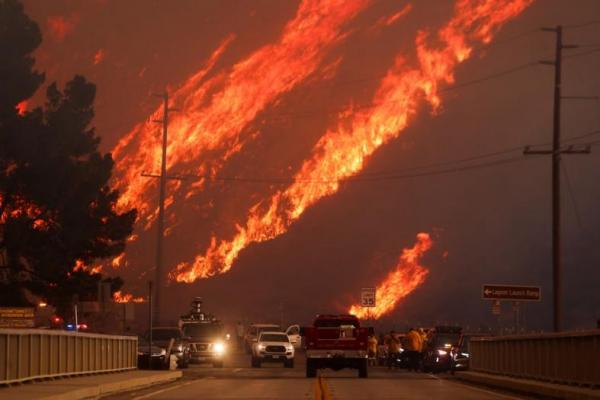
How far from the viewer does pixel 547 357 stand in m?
34.5

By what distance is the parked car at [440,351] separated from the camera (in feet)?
186

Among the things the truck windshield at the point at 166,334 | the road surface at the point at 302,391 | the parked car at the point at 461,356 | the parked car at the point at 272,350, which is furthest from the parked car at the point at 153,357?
the road surface at the point at 302,391

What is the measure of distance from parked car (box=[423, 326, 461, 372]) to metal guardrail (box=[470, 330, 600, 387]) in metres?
8.67

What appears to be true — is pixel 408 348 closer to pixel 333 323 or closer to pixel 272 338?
pixel 272 338

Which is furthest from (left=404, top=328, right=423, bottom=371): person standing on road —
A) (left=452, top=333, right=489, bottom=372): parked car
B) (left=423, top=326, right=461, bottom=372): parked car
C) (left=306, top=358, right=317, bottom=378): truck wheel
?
(left=306, top=358, right=317, bottom=378): truck wheel

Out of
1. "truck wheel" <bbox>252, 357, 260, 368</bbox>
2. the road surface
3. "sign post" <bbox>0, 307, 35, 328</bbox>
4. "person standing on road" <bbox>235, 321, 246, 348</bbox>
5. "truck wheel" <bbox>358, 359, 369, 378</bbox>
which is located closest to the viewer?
the road surface

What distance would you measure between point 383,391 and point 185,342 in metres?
28.5

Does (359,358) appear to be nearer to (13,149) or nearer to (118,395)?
(118,395)

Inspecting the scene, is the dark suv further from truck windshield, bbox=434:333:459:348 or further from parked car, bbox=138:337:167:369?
truck windshield, bbox=434:333:459:348

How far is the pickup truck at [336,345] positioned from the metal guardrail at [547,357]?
492cm

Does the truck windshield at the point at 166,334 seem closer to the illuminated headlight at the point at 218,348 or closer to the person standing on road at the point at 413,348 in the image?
the illuminated headlight at the point at 218,348

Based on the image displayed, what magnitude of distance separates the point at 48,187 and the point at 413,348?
31.1 m

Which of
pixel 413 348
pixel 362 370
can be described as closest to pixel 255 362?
pixel 413 348

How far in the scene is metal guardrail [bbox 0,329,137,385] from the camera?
98.9 ft
